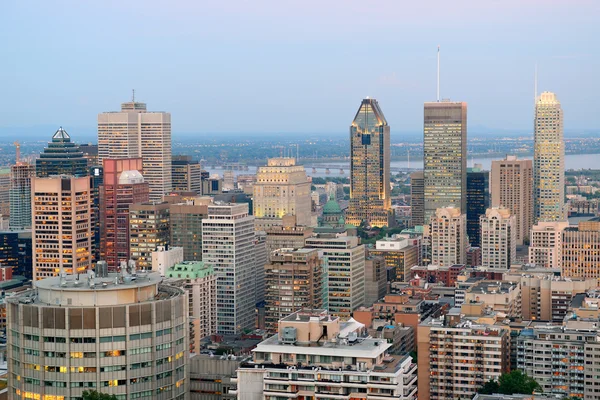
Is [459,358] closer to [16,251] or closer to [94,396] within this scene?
[94,396]

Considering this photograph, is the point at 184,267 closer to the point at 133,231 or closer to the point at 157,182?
the point at 133,231

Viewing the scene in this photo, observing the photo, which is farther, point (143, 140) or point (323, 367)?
point (143, 140)

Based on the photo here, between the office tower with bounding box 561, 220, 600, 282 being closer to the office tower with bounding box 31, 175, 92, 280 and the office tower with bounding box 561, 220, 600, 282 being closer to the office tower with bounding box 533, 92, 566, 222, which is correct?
the office tower with bounding box 31, 175, 92, 280

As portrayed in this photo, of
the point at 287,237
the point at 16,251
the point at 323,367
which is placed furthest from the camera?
the point at 16,251

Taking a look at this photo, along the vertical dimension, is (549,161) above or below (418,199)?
above

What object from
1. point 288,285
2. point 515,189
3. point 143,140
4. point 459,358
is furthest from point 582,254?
point 143,140

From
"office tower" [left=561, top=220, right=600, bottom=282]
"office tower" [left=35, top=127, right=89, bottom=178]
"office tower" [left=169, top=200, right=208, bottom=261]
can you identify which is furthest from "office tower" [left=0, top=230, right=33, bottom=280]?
"office tower" [left=561, top=220, right=600, bottom=282]
